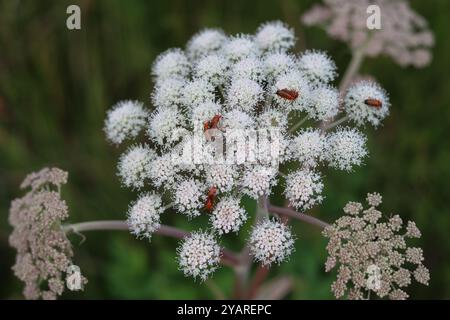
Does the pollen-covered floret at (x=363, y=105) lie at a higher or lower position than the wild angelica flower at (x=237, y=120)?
higher

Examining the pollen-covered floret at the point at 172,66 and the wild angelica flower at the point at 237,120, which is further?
the pollen-covered floret at the point at 172,66

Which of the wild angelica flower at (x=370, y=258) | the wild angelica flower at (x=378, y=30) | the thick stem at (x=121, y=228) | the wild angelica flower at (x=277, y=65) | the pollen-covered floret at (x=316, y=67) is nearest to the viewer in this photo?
the wild angelica flower at (x=370, y=258)

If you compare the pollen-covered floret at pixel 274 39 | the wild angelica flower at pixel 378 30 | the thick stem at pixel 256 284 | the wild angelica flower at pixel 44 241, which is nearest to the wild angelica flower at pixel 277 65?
the pollen-covered floret at pixel 274 39

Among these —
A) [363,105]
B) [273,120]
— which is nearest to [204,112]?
[273,120]

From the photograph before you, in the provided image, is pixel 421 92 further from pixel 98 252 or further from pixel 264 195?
pixel 98 252

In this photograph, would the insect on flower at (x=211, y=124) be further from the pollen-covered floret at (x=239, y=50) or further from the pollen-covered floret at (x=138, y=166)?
the pollen-covered floret at (x=239, y=50)
